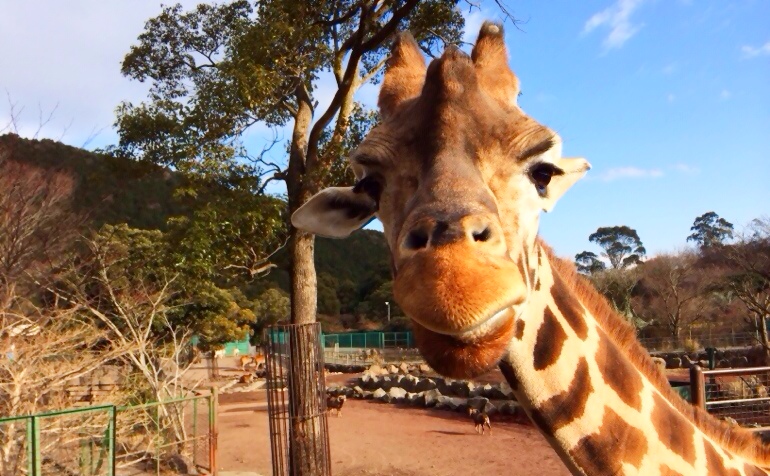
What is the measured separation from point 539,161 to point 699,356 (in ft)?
117

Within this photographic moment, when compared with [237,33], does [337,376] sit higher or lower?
lower

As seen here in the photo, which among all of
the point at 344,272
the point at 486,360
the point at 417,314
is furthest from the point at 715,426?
the point at 344,272

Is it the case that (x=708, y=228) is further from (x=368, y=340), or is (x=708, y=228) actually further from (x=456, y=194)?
(x=456, y=194)

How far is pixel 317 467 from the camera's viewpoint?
7.86m

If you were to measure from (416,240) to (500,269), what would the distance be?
246 mm

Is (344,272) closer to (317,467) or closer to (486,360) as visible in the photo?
(317,467)

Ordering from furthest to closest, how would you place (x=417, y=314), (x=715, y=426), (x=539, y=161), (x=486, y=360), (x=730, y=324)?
1. (x=730, y=324)
2. (x=715, y=426)
3. (x=539, y=161)
4. (x=486, y=360)
5. (x=417, y=314)

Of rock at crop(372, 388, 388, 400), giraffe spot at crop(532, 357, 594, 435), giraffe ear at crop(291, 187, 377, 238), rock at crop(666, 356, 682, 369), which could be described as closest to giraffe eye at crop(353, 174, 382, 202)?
giraffe ear at crop(291, 187, 377, 238)

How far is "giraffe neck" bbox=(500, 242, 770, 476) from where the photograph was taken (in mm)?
2184

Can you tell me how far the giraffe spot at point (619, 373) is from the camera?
7.76 feet

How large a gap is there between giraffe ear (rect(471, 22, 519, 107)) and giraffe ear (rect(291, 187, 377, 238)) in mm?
686

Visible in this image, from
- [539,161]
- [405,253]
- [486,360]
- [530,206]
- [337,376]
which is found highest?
[539,161]

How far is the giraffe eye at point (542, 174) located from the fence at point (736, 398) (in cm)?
583

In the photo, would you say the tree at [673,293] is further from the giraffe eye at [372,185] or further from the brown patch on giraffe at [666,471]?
the giraffe eye at [372,185]
